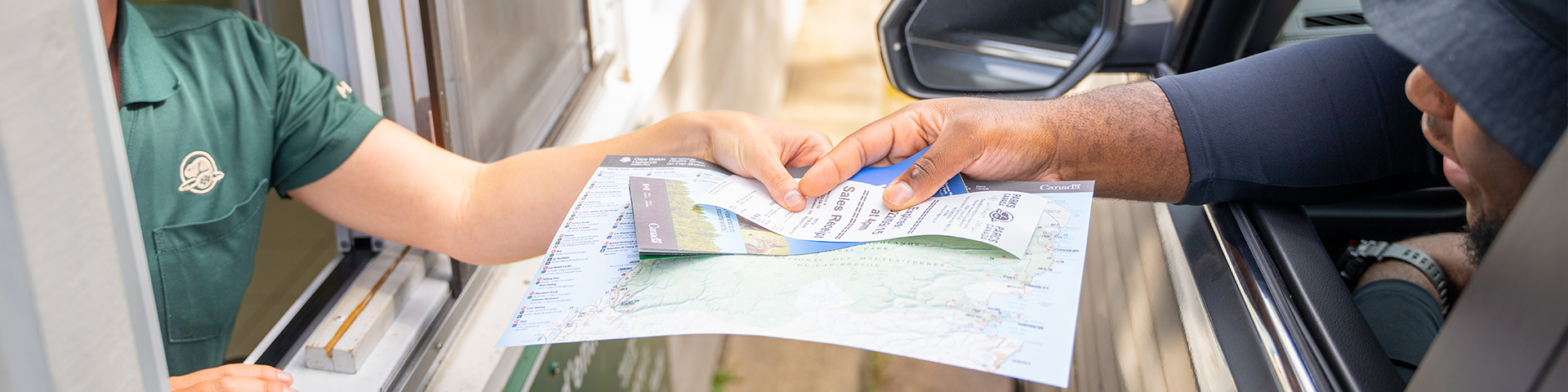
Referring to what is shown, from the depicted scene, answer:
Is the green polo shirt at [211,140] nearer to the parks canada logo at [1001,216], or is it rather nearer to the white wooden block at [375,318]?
the white wooden block at [375,318]

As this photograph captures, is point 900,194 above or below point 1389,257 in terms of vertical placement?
above

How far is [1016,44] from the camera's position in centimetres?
183

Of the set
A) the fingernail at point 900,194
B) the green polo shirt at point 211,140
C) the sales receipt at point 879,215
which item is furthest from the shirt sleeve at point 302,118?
the fingernail at point 900,194

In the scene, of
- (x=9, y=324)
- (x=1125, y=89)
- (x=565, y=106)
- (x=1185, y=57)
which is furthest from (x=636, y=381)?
(x=9, y=324)

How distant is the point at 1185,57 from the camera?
173 centimetres

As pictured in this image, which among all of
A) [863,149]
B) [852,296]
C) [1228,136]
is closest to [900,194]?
[863,149]

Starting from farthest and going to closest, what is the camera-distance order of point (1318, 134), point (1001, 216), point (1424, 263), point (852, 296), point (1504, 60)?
point (1424, 263) → point (1318, 134) → point (1001, 216) → point (852, 296) → point (1504, 60)

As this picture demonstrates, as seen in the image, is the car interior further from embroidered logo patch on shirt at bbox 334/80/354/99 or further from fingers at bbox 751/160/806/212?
embroidered logo patch on shirt at bbox 334/80/354/99

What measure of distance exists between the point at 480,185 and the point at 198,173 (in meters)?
0.37

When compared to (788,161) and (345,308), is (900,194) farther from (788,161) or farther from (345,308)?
(345,308)

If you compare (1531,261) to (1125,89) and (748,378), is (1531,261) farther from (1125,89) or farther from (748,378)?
(748,378)

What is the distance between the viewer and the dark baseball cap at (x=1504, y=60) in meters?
0.64

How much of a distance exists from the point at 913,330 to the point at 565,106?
153 centimetres

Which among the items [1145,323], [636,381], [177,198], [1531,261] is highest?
[1531,261]
